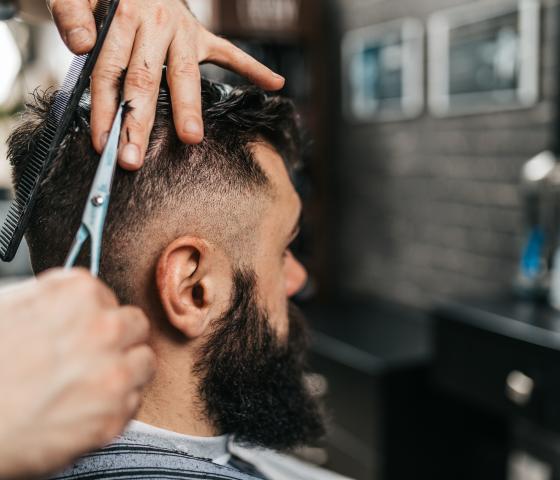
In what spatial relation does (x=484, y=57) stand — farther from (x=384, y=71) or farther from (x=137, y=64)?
(x=137, y=64)

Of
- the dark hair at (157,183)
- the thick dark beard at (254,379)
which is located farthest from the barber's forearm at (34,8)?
the thick dark beard at (254,379)

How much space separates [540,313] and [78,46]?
1639mm

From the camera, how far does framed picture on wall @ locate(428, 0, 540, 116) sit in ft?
7.71

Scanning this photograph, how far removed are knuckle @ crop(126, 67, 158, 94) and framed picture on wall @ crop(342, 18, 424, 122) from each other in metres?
2.24

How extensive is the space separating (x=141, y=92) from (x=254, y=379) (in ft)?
1.77

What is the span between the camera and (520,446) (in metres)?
2.59

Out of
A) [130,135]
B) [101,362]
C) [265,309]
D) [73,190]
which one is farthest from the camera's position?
[265,309]

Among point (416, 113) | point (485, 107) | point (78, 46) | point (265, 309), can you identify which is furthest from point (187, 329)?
point (416, 113)

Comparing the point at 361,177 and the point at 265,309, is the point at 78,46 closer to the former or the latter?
the point at 265,309

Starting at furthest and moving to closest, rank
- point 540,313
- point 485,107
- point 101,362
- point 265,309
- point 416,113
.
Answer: point 416,113 < point 485,107 < point 540,313 < point 265,309 < point 101,362

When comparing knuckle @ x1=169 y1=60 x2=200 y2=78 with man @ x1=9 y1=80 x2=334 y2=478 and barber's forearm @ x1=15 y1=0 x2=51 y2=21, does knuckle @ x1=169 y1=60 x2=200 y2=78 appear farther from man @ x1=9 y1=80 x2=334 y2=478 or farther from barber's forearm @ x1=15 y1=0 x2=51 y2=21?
barber's forearm @ x1=15 y1=0 x2=51 y2=21

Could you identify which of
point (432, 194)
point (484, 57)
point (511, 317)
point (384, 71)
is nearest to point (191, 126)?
point (511, 317)

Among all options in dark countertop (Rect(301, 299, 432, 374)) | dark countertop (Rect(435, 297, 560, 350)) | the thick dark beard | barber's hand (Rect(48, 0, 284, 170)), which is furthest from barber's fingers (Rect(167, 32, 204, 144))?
dark countertop (Rect(301, 299, 432, 374))

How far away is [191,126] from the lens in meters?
0.84
